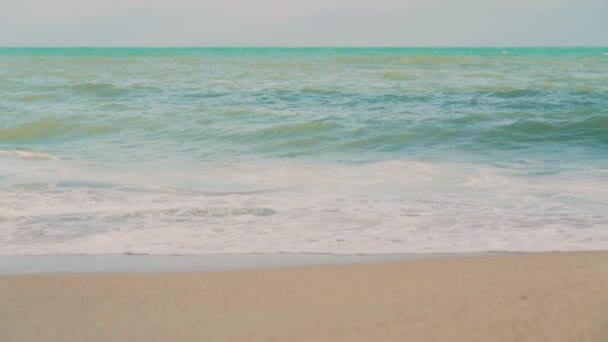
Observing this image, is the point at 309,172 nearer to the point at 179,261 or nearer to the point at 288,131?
the point at 288,131

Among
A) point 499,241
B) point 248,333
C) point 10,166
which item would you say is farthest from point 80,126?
point 248,333

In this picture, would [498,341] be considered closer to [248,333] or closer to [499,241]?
[248,333]

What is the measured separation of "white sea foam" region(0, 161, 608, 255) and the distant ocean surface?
2 centimetres

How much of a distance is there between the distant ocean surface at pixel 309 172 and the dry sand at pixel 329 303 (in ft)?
2.49

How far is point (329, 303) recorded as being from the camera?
401 centimetres

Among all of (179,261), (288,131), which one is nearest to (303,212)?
(179,261)

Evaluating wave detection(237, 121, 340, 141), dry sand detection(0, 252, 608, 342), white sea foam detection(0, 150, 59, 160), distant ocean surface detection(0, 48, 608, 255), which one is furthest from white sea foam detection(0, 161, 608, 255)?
wave detection(237, 121, 340, 141)

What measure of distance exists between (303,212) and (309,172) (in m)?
2.62

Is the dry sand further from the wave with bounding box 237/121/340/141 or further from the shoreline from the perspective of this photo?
the wave with bounding box 237/121/340/141

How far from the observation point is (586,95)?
1788cm

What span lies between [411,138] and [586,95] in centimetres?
772

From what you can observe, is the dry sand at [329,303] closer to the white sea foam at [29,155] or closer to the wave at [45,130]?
the white sea foam at [29,155]

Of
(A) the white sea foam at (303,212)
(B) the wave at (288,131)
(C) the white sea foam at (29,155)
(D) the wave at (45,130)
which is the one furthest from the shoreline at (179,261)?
(D) the wave at (45,130)

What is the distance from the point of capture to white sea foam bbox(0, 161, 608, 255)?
18.2ft
